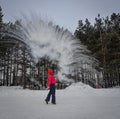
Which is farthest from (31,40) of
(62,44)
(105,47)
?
(105,47)

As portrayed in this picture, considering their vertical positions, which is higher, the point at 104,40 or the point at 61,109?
the point at 104,40

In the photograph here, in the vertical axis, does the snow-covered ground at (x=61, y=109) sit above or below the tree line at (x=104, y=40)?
below

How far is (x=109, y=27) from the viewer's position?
30109 millimetres

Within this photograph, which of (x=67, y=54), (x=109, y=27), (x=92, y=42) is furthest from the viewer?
(x=109, y=27)

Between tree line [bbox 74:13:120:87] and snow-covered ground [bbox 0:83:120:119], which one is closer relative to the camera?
snow-covered ground [bbox 0:83:120:119]

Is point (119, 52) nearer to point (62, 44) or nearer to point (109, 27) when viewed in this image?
point (109, 27)

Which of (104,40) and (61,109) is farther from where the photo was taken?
(104,40)

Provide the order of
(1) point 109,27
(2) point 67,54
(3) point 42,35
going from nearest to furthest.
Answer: (3) point 42,35 → (2) point 67,54 → (1) point 109,27

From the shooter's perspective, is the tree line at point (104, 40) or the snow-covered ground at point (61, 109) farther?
the tree line at point (104, 40)

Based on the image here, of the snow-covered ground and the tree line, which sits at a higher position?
the tree line

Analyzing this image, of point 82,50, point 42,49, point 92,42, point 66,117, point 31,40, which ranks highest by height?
point 92,42

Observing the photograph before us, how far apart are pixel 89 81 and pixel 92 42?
10.3 m

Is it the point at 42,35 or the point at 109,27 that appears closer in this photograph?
the point at 42,35

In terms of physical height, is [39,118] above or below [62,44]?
below
